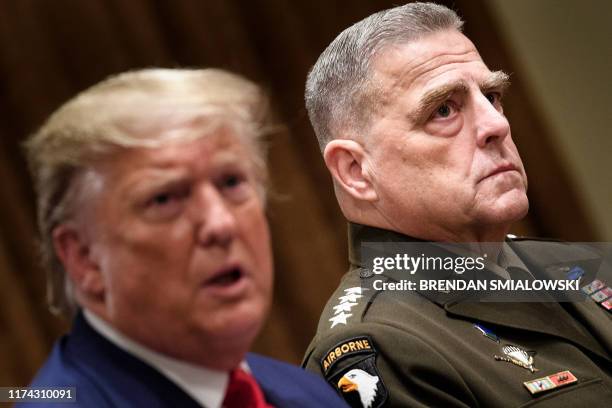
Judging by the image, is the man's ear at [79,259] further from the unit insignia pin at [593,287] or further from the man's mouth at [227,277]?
the unit insignia pin at [593,287]

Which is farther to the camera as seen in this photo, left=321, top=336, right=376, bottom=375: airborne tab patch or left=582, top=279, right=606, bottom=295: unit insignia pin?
left=582, top=279, right=606, bottom=295: unit insignia pin

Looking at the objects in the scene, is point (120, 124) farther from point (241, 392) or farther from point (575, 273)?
point (575, 273)

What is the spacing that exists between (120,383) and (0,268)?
1693mm

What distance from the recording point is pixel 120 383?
0.96 metres

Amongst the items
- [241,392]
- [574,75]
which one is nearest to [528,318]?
[241,392]

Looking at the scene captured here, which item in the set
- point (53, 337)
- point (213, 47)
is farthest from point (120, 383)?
A: point (213, 47)

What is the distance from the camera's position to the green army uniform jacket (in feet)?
4.60

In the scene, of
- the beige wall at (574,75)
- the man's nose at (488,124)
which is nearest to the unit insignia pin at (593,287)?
the man's nose at (488,124)

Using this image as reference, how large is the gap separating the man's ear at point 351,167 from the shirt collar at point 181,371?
0.67m

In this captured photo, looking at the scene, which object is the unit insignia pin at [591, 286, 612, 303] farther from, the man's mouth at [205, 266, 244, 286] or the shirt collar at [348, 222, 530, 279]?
the man's mouth at [205, 266, 244, 286]

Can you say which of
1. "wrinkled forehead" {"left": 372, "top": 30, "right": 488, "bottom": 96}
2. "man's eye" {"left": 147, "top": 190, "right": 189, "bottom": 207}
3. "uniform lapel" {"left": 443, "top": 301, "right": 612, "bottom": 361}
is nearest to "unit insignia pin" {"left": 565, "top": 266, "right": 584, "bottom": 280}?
"uniform lapel" {"left": 443, "top": 301, "right": 612, "bottom": 361}

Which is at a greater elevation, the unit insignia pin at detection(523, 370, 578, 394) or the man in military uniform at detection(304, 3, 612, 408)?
the man in military uniform at detection(304, 3, 612, 408)

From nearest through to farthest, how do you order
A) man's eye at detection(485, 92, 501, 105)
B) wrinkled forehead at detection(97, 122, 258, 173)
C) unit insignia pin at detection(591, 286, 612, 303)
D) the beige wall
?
wrinkled forehead at detection(97, 122, 258, 173), man's eye at detection(485, 92, 501, 105), unit insignia pin at detection(591, 286, 612, 303), the beige wall

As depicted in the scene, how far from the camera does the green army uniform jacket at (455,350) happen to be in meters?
1.40
